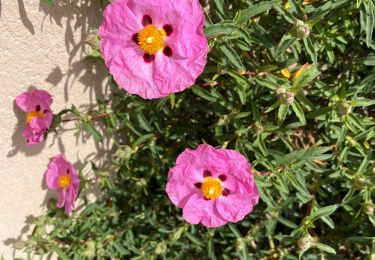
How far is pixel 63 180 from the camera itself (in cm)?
248

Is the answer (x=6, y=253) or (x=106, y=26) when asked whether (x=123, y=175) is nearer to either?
(x=6, y=253)

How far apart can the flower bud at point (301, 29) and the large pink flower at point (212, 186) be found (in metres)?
0.53

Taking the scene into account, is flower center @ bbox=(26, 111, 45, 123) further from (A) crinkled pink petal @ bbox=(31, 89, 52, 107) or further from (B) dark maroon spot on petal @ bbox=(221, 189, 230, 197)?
(B) dark maroon spot on petal @ bbox=(221, 189, 230, 197)

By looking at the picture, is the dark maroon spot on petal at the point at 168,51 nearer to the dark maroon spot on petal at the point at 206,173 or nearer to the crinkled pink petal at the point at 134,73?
the crinkled pink petal at the point at 134,73

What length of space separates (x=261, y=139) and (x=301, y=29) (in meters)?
0.58

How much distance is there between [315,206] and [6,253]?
5.49 feet

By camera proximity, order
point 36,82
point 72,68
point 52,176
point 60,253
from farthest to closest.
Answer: point 52,176 → point 60,253 → point 72,68 → point 36,82

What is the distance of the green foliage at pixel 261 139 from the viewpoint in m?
1.95

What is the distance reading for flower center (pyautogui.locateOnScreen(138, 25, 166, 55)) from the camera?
1.72 meters

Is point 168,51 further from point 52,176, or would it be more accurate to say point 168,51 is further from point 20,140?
point 52,176

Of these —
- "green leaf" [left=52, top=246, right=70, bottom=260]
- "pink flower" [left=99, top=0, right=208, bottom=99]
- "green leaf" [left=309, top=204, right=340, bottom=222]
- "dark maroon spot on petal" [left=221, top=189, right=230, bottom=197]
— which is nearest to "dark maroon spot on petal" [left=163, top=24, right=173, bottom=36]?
"pink flower" [left=99, top=0, right=208, bottom=99]

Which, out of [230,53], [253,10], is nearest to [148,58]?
[230,53]

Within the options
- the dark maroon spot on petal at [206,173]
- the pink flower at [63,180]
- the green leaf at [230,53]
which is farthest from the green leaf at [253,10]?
the pink flower at [63,180]

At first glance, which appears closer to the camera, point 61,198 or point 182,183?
point 182,183
